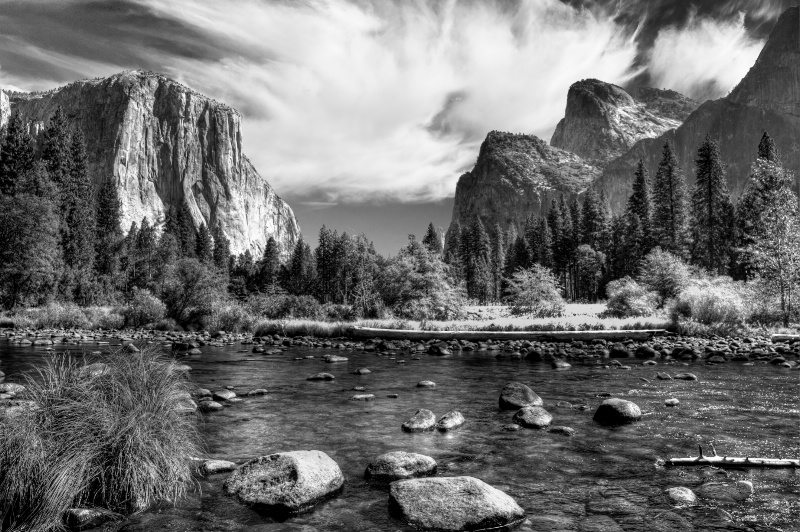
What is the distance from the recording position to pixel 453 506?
564 centimetres

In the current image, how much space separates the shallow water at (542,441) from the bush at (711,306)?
1219cm

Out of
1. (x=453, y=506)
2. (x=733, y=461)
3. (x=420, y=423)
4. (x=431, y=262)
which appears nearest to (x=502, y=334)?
(x=431, y=262)

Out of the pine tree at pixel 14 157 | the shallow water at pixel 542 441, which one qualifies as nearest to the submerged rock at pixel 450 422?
the shallow water at pixel 542 441

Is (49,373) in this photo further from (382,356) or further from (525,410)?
(382,356)

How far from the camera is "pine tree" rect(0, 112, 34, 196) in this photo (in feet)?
178

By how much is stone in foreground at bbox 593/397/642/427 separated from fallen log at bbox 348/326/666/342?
17.8 m

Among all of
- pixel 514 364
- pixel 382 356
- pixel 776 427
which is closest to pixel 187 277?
pixel 382 356

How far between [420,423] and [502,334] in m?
20.2

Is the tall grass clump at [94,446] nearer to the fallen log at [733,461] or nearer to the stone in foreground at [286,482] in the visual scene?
the stone in foreground at [286,482]

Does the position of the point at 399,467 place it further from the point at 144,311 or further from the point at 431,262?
the point at 144,311

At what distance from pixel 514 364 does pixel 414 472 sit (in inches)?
550

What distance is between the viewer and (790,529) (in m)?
5.34

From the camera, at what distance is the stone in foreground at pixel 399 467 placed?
7031 millimetres

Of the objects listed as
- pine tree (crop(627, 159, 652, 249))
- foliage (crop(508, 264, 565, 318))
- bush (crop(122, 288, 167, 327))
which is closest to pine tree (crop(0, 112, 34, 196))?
bush (crop(122, 288, 167, 327))
